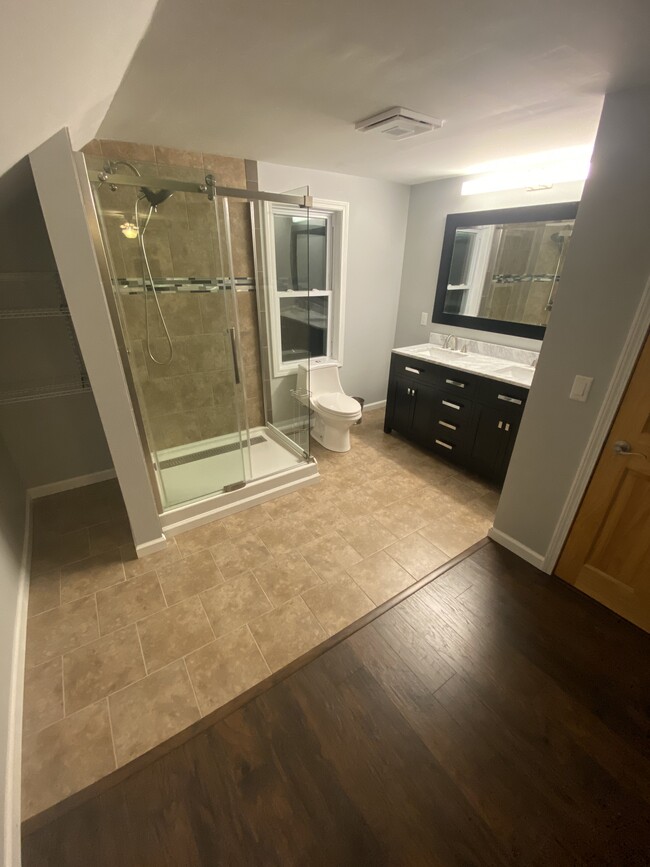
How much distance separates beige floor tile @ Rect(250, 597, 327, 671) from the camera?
1.64 metres

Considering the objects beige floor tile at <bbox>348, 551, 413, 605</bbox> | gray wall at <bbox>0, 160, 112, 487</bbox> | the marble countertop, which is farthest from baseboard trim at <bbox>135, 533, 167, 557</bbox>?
the marble countertop

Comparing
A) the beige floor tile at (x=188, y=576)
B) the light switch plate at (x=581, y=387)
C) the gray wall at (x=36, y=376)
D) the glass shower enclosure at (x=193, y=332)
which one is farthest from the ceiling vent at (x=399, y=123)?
the beige floor tile at (x=188, y=576)

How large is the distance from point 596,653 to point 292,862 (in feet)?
5.02

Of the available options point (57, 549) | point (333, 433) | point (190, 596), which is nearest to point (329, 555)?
point (190, 596)

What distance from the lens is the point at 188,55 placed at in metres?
1.22

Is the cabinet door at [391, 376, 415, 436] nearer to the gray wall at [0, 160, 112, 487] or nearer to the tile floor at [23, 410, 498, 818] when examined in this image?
the tile floor at [23, 410, 498, 818]

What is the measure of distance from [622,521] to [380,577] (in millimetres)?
1248

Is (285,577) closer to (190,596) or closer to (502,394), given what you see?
→ (190,596)

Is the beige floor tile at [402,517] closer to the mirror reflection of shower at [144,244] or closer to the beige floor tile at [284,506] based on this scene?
the beige floor tile at [284,506]

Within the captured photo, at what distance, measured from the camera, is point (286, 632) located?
5.70 feet

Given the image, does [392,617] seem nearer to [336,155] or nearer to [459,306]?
[459,306]

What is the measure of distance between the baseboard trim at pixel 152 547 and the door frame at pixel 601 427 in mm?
2298

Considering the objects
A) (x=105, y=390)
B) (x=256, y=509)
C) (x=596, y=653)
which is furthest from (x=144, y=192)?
(x=596, y=653)

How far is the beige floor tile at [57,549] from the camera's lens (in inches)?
81.9
